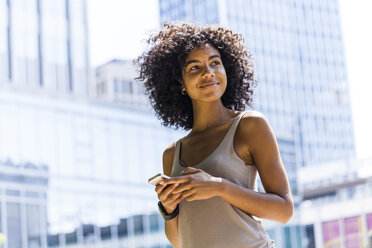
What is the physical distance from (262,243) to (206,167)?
0.91 ft

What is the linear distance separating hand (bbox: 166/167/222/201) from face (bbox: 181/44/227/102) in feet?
1.28

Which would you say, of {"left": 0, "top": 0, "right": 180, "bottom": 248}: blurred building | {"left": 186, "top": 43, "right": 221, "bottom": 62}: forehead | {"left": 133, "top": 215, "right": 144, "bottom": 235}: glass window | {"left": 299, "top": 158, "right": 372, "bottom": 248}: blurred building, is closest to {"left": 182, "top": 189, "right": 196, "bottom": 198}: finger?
{"left": 186, "top": 43, "right": 221, "bottom": 62}: forehead

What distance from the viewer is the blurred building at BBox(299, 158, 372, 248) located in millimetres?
47375

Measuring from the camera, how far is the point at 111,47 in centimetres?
4275

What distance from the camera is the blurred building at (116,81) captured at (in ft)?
144

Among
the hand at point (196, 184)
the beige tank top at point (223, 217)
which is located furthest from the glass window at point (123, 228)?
the hand at point (196, 184)

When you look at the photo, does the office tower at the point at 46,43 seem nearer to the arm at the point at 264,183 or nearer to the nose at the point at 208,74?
the nose at the point at 208,74

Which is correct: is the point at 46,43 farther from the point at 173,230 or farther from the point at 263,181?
the point at 263,181

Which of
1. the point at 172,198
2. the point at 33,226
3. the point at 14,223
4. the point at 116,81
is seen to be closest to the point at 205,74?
the point at 172,198

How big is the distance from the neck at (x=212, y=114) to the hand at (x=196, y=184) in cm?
39

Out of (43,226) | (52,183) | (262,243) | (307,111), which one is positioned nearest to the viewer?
(262,243)

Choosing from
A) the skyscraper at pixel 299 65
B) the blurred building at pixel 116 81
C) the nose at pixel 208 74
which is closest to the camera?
the nose at pixel 208 74

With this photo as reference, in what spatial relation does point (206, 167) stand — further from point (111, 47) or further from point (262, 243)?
point (111, 47)

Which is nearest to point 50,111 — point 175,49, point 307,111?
point 175,49
